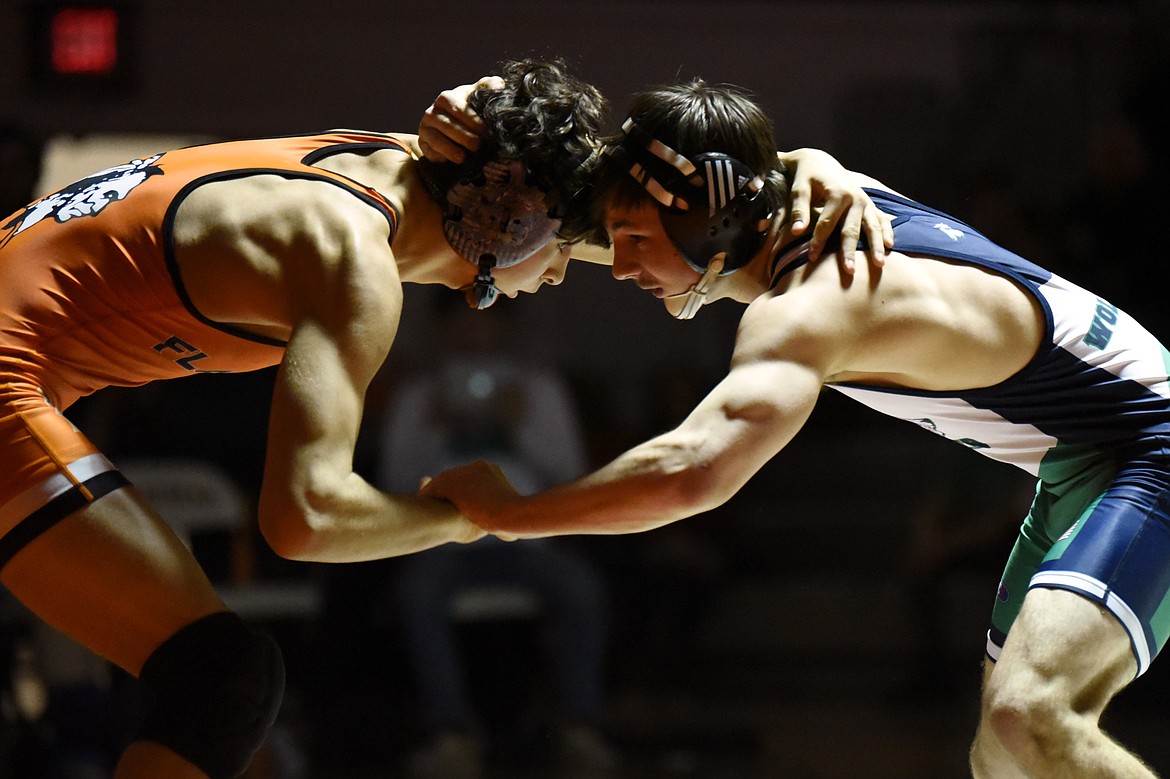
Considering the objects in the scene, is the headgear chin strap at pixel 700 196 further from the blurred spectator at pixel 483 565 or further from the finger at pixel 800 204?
the blurred spectator at pixel 483 565

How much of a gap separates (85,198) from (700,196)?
1.01m

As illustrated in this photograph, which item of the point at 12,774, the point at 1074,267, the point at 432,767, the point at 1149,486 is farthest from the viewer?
the point at 1074,267

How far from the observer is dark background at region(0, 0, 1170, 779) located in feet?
15.7

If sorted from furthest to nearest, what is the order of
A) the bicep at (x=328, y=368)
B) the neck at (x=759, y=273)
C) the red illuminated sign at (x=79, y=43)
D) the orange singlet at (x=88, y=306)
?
the red illuminated sign at (x=79, y=43), the neck at (x=759, y=273), the orange singlet at (x=88, y=306), the bicep at (x=328, y=368)

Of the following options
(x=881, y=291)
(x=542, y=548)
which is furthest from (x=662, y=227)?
(x=542, y=548)

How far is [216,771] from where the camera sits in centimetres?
193

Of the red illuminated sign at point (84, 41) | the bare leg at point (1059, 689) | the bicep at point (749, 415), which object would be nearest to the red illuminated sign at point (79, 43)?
the red illuminated sign at point (84, 41)

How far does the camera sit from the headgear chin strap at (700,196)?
82.9 inches

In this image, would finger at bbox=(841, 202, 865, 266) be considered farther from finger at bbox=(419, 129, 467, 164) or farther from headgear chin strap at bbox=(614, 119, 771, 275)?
finger at bbox=(419, 129, 467, 164)

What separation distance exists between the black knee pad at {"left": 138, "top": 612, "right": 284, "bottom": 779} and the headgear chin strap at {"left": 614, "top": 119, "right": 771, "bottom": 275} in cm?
95

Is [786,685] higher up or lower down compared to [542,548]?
lower down

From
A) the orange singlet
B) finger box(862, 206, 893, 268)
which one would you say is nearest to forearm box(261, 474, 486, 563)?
the orange singlet

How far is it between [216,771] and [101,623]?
286 millimetres

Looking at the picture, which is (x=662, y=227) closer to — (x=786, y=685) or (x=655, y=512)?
(x=655, y=512)
